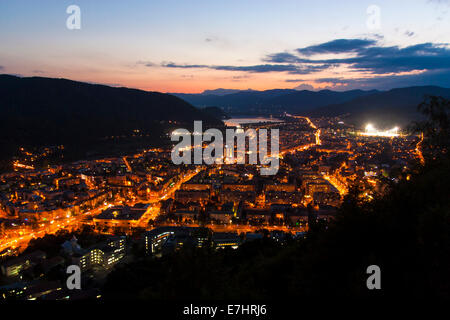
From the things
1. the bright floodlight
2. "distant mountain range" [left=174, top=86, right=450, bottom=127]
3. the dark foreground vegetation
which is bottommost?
the dark foreground vegetation

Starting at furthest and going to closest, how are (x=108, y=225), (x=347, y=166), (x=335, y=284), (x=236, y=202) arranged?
(x=347, y=166)
(x=236, y=202)
(x=108, y=225)
(x=335, y=284)

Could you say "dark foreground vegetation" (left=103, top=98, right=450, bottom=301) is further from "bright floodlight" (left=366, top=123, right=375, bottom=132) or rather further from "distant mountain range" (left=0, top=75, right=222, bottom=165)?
"bright floodlight" (left=366, top=123, right=375, bottom=132)

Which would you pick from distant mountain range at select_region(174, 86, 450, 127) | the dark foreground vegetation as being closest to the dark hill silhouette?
distant mountain range at select_region(174, 86, 450, 127)

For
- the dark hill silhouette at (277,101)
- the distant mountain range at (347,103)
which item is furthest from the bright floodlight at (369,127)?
the dark hill silhouette at (277,101)

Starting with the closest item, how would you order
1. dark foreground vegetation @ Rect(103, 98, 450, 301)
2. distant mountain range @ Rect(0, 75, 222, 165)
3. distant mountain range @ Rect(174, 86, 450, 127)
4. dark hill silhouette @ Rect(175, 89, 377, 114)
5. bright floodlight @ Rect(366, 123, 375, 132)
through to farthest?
dark foreground vegetation @ Rect(103, 98, 450, 301), distant mountain range @ Rect(0, 75, 222, 165), bright floodlight @ Rect(366, 123, 375, 132), distant mountain range @ Rect(174, 86, 450, 127), dark hill silhouette @ Rect(175, 89, 377, 114)

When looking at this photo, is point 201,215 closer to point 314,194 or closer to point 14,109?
point 314,194
